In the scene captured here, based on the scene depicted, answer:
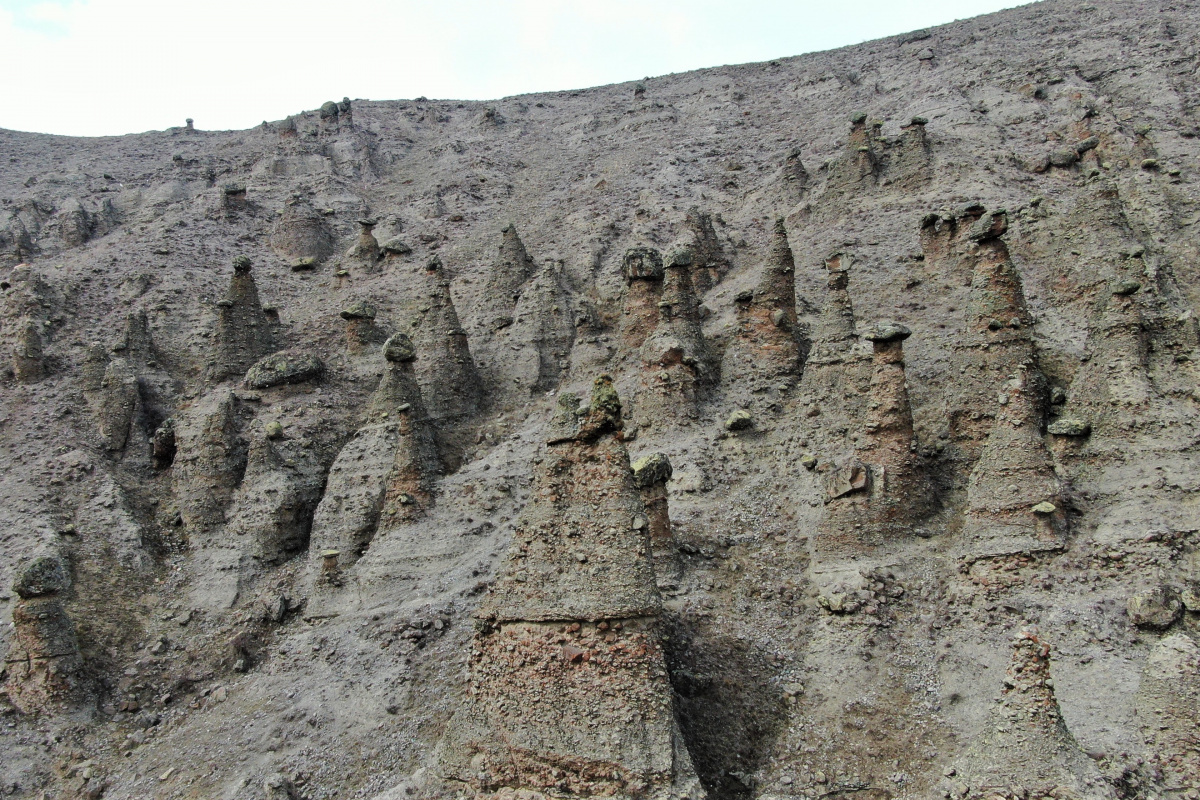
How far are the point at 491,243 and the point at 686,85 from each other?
28.0 m

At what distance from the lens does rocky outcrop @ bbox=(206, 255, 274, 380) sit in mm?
25219

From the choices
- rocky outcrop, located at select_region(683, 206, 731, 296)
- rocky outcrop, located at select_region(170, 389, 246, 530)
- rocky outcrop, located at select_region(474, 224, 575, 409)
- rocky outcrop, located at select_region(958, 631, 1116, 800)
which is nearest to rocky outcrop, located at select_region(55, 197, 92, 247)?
rocky outcrop, located at select_region(170, 389, 246, 530)

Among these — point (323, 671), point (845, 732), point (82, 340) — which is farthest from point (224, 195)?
point (845, 732)

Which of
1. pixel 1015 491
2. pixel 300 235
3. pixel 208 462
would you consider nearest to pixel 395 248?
pixel 300 235

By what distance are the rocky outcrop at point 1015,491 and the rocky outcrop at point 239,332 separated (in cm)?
2195

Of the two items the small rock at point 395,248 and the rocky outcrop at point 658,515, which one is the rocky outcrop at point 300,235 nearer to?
the small rock at point 395,248

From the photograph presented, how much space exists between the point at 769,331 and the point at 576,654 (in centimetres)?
1247

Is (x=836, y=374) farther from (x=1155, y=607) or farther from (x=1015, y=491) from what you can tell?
(x=1155, y=607)

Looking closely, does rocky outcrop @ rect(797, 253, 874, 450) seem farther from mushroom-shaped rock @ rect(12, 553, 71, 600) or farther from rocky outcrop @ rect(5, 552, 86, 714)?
mushroom-shaped rock @ rect(12, 553, 71, 600)

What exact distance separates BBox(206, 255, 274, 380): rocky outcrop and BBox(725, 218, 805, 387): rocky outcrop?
1592 cm

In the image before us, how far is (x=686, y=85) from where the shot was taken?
5494cm

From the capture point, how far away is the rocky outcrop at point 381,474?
1942 centimetres

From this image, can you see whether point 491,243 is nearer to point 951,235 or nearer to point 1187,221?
point 951,235

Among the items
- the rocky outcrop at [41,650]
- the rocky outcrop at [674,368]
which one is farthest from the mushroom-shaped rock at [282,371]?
the rocky outcrop at [674,368]
